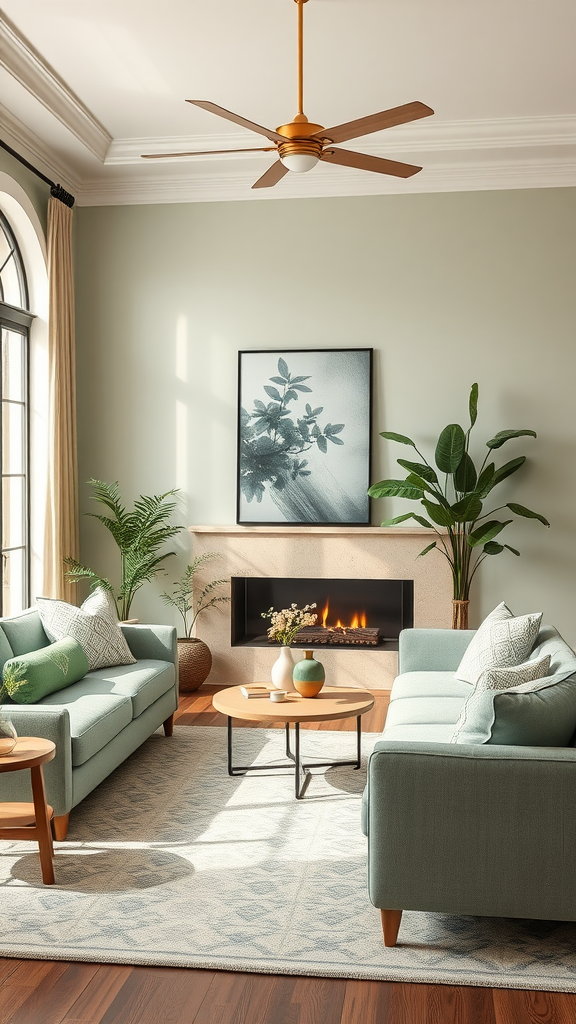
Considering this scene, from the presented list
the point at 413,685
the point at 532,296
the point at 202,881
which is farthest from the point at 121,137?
the point at 202,881

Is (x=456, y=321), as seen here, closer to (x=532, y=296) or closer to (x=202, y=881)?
(x=532, y=296)

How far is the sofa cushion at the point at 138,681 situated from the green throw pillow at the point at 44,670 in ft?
0.45

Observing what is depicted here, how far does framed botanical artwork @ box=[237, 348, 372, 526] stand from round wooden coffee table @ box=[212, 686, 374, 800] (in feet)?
6.67

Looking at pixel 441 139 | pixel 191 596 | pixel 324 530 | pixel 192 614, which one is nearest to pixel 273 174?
pixel 441 139

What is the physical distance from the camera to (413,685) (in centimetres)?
430

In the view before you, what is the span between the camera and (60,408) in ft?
20.2

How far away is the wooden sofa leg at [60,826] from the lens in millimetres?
3539

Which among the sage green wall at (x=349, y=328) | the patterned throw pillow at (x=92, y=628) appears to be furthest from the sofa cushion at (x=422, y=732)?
the sage green wall at (x=349, y=328)

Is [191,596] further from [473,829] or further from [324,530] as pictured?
[473,829]

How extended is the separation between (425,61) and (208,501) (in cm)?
319

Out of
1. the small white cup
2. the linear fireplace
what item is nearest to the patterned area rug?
the small white cup

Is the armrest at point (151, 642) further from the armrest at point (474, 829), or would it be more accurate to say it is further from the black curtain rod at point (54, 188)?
the black curtain rod at point (54, 188)

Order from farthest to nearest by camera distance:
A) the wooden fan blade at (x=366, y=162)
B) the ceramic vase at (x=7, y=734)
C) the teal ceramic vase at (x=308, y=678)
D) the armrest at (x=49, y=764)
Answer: the teal ceramic vase at (x=308, y=678) → the wooden fan blade at (x=366, y=162) → the armrest at (x=49, y=764) → the ceramic vase at (x=7, y=734)

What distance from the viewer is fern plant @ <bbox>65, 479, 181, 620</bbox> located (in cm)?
620
